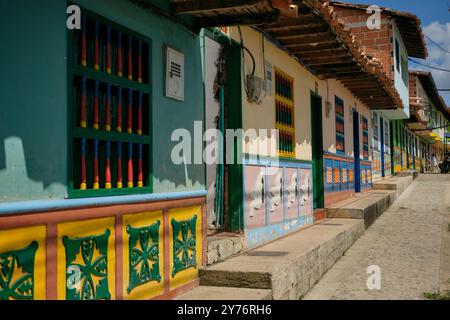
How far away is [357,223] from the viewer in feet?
33.2

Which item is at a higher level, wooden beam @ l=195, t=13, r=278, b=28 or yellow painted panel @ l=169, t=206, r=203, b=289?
wooden beam @ l=195, t=13, r=278, b=28

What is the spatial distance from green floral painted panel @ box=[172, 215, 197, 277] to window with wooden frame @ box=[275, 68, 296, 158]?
10.5 ft

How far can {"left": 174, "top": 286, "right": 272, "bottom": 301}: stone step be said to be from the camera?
14.6ft

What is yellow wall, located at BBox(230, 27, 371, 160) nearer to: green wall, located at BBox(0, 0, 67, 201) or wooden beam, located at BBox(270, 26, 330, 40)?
wooden beam, located at BBox(270, 26, 330, 40)

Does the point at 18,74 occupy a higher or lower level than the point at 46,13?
lower

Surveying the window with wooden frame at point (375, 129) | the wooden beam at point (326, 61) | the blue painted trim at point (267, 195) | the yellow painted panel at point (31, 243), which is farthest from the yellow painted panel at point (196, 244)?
the window with wooden frame at point (375, 129)

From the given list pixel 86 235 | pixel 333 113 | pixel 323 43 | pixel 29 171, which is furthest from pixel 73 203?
A: pixel 333 113

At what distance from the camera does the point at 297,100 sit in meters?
9.02

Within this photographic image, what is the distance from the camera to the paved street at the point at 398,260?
609 cm

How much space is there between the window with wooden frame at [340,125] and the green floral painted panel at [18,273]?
33.1 ft

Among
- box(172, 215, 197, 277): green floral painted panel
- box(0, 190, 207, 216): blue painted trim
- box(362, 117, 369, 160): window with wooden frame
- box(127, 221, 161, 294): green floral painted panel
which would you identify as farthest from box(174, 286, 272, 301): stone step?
box(362, 117, 369, 160): window with wooden frame
